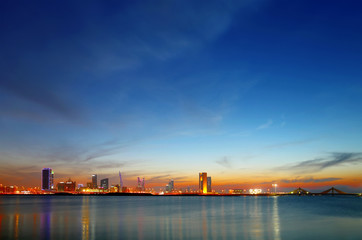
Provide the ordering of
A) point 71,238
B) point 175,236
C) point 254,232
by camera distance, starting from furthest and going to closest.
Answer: point 254,232
point 175,236
point 71,238

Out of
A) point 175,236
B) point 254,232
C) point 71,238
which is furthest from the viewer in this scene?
point 254,232

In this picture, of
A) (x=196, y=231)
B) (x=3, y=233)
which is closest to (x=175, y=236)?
(x=196, y=231)

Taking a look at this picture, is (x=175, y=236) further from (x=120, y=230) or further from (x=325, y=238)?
(x=325, y=238)

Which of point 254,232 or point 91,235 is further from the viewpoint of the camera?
point 254,232

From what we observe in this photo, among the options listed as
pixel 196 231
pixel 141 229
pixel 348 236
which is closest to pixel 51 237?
pixel 141 229

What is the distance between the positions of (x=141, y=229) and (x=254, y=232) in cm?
1328

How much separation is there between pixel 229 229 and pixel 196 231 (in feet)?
14.6

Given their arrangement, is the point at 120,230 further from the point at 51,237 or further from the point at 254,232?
the point at 254,232

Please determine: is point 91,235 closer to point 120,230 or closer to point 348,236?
point 120,230

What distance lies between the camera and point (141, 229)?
125 ft

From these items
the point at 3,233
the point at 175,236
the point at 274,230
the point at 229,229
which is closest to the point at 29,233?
the point at 3,233

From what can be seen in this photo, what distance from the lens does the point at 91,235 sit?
1273 inches

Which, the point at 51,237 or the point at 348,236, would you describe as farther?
the point at 348,236

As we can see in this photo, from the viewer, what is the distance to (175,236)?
3288cm
